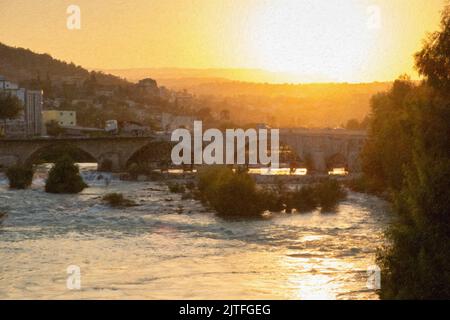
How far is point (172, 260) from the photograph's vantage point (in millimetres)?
24484

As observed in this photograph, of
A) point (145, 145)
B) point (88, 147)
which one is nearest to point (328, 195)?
point (88, 147)

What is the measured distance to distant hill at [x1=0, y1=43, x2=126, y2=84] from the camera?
545 feet

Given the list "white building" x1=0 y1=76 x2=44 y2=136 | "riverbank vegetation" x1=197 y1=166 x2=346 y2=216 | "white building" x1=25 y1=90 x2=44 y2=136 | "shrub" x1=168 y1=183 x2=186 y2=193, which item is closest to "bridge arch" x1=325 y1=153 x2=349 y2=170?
"shrub" x1=168 y1=183 x2=186 y2=193

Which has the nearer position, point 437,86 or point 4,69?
point 437,86

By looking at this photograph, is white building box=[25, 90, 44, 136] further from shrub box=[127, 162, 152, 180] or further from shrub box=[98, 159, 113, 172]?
shrub box=[127, 162, 152, 180]

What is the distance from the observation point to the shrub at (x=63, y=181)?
45.5 meters

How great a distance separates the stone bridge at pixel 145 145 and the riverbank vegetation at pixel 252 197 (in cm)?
2142

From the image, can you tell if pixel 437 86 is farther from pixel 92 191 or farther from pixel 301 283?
pixel 92 191

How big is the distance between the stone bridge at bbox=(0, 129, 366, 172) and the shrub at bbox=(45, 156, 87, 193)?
14868 millimetres

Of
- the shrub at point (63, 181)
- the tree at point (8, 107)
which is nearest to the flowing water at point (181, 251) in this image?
the shrub at point (63, 181)

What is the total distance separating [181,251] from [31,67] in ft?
506

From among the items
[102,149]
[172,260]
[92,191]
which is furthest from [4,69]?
[172,260]

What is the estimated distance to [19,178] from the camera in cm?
4675
